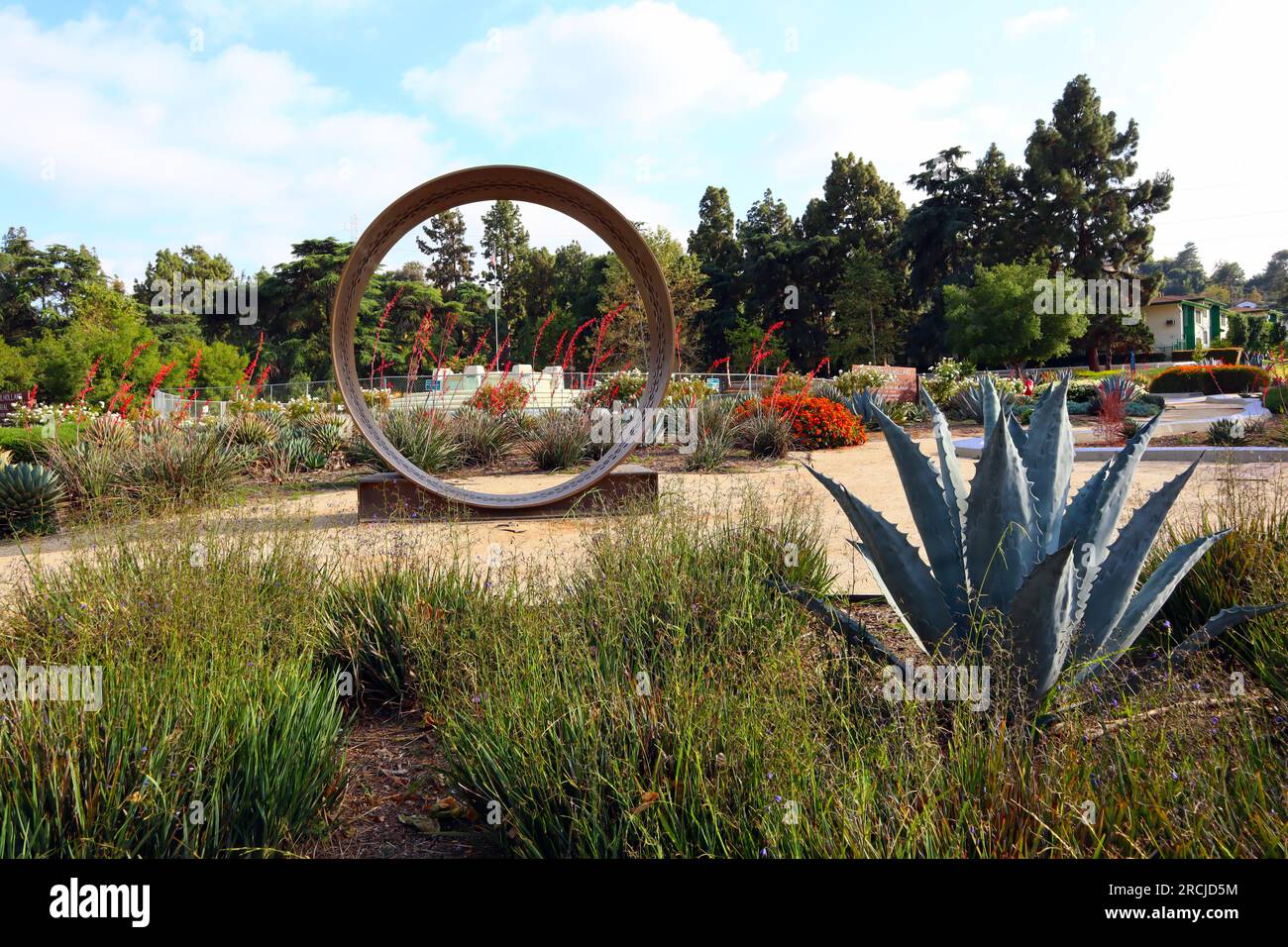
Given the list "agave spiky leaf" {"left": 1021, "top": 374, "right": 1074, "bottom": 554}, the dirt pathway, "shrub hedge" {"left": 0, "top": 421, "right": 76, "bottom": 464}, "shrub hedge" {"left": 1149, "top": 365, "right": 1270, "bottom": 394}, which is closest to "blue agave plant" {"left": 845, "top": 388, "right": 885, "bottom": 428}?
the dirt pathway

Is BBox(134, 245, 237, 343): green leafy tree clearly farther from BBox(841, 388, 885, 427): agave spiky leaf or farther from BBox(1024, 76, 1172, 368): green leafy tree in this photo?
BBox(1024, 76, 1172, 368): green leafy tree

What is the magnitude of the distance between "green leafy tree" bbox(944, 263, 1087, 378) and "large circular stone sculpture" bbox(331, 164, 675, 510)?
31.3 meters

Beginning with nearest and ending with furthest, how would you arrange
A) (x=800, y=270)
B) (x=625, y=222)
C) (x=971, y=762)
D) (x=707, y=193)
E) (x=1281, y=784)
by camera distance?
(x=1281, y=784) < (x=971, y=762) < (x=625, y=222) < (x=800, y=270) < (x=707, y=193)

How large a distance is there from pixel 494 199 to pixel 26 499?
4607 millimetres

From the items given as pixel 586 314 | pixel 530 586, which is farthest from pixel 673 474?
pixel 586 314

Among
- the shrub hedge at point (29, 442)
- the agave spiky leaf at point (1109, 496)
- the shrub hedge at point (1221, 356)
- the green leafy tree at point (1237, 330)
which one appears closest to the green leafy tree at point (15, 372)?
the shrub hedge at point (29, 442)

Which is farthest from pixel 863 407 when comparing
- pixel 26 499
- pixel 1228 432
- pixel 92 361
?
pixel 92 361

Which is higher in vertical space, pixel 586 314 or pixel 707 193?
pixel 707 193

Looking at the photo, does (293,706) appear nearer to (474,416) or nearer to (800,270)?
(474,416)

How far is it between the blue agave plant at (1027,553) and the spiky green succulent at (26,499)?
6.80 meters

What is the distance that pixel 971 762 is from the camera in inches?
73.0

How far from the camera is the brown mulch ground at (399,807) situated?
6.95 ft

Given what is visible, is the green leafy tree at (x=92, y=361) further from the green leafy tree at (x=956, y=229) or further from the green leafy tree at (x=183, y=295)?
the green leafy tree at (x=956, y=229)

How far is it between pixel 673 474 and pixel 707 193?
4148 cm
